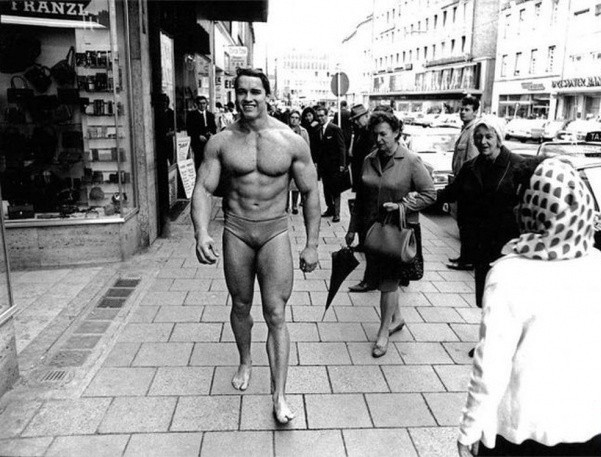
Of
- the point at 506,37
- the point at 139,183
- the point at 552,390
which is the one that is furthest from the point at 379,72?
the point at 552,390

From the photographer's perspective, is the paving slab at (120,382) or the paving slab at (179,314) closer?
the paving slab at (120,382)

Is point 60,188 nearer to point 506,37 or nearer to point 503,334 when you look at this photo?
point 503,334

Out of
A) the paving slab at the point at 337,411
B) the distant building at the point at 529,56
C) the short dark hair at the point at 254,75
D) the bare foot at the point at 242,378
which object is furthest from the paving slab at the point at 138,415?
the distant building at the point at 529,56

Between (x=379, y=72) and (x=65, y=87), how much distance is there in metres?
86.4

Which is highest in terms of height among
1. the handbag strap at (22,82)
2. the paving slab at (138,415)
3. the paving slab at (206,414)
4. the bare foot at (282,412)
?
the handbag strap at (22,82)

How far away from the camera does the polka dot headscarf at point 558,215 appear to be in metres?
1.85

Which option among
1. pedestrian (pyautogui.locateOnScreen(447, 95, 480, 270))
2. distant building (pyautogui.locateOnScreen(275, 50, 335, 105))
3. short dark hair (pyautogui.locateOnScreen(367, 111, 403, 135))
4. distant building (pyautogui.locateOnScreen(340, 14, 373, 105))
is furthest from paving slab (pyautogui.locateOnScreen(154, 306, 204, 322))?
distant building (pyautogui.locateOnScreen(275, 50, 335, 105))

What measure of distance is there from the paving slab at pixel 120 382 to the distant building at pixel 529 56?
45.0 meters

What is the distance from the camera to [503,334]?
187 centimetres

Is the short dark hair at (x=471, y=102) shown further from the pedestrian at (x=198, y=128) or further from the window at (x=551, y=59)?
the window at (x=551, y=59)

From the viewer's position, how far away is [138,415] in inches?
143

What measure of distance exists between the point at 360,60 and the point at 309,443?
4301 inches

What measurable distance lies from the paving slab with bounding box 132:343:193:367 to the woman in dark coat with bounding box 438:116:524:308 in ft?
8.09

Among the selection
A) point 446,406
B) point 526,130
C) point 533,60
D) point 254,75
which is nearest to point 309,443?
point 446,406
